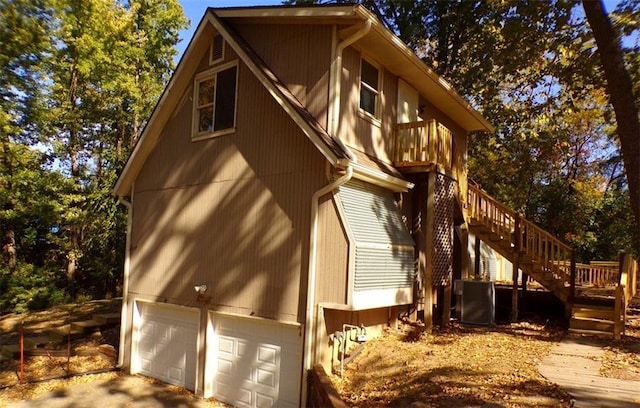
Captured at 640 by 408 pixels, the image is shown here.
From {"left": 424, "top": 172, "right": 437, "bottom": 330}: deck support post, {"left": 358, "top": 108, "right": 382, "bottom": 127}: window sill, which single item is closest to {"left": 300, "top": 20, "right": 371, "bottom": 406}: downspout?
{"left": 358, "top": 108, "right": 382, "bottom": 127}: window sill

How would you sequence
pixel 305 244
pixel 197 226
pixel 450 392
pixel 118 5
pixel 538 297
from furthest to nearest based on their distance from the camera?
pixel 118 5, pixel 538 297, pixel 197 226, pixel 305 244, pixel 450 392

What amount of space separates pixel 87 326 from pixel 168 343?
16.8ft

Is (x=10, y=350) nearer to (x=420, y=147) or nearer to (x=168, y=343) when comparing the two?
(x=168, y=343)

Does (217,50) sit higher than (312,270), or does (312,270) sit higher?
(217,50)

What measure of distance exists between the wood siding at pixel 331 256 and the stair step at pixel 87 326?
1001 centimetres

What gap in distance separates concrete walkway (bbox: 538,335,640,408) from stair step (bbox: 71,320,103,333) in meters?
13.2

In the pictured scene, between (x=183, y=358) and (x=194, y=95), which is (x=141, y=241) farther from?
(x=194, y=95)

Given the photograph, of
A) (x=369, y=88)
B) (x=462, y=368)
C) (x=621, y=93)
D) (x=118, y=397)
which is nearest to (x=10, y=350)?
(x=118, y=397)

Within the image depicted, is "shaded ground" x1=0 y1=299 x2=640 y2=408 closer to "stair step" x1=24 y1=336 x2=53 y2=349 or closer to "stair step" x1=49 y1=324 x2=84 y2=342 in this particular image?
"stair step" x1=24 y1=336 x2=53 y2=349

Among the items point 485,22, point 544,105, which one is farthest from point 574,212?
point 485,22

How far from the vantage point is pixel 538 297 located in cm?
1287

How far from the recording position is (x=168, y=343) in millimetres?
A: 11211

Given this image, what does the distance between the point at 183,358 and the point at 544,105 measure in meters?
14.9

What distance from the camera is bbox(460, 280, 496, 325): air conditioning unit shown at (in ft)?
35.8
